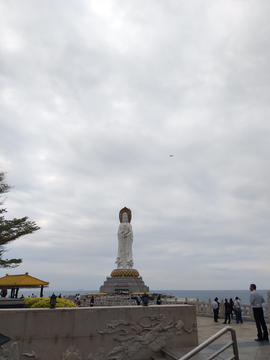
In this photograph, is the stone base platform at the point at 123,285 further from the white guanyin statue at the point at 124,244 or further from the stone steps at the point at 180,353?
the stone steps at the point at 180,353

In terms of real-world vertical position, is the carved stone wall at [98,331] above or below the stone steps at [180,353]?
above

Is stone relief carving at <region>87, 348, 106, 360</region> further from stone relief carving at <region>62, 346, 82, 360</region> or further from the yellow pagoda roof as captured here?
the yellow pagoda roof

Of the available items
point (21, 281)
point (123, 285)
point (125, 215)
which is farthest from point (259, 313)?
point (125, 215)

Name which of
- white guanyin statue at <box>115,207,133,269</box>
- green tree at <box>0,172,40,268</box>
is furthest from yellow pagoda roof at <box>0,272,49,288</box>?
white guanyin statue at <box>115,207,133,269</box>

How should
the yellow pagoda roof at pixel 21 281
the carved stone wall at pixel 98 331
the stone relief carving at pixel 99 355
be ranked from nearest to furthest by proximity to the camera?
the carved stone wall at pixel 98 331 → the stone relief carving at pixel 99 355 → the yellow pagoda roof at pixel 21 281

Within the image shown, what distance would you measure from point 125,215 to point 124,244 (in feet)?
12.4

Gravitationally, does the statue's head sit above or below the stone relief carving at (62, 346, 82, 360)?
above

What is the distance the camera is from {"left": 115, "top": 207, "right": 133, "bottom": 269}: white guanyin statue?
1256 inches

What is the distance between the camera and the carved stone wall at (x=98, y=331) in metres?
5.71

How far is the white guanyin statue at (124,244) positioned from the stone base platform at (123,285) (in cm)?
246

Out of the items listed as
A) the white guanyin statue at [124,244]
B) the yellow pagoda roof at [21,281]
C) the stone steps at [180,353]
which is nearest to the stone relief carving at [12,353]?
the stone steps at [180,353]

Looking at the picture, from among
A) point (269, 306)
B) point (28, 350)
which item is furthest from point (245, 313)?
point (28, 350)

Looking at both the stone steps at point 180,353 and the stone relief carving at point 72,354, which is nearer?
the stone steps at point 180,353

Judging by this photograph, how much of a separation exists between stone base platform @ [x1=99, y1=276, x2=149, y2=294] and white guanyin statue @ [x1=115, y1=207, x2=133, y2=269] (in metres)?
2.46
